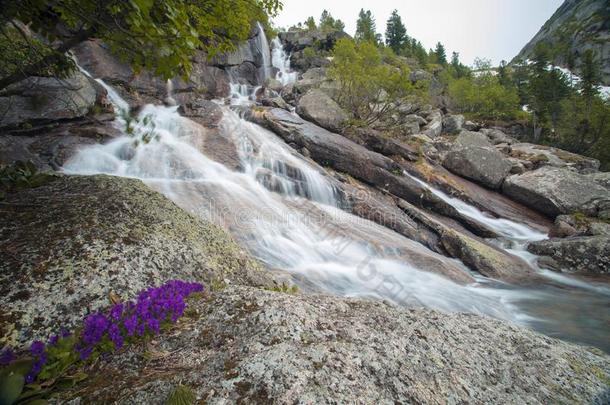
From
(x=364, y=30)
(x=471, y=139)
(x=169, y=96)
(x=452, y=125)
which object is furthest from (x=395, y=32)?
(x=169, y=96)

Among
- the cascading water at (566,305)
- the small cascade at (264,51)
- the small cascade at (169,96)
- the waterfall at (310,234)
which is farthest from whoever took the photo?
the small cascade at (264,51)

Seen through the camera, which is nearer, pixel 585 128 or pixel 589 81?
pixel 585 128

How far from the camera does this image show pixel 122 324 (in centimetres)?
245

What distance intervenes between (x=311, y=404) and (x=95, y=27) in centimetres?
354

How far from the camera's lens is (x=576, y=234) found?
1496 cm

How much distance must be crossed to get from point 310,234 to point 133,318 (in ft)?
25.5

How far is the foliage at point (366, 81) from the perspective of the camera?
75.4 feet

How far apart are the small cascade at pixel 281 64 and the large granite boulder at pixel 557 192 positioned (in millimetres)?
31353

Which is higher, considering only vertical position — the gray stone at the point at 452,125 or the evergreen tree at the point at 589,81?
the evergreen tree at the point at 589,81

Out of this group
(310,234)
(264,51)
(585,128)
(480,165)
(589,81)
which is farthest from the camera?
(589,81)

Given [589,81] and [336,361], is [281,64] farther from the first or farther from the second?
[336,361]

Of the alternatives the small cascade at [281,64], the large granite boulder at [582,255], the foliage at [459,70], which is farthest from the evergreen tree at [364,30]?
the large granite boulder at [582,255]

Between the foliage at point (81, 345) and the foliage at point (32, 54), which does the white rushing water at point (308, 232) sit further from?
the foliage at point (81, 345)

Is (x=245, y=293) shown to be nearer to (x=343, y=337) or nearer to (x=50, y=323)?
(x=343, y=337)
